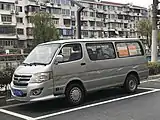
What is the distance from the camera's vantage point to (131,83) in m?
10.1

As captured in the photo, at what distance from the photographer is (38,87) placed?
25.2 ft

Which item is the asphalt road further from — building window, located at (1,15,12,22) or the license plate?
building window, located at (1,15,12,22)

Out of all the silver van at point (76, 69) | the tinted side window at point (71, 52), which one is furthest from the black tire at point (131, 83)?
the tinted side window at point (71, 52)

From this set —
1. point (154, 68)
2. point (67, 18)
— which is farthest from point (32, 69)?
point (67, 18)

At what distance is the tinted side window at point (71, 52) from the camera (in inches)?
329

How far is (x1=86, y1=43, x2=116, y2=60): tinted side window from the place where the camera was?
892 cm

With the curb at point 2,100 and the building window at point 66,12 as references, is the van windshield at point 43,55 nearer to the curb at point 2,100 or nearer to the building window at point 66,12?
the curb at point 2,100

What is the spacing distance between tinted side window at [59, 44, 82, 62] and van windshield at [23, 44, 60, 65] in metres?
0.25

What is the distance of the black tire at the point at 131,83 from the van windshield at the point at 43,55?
2.98 m

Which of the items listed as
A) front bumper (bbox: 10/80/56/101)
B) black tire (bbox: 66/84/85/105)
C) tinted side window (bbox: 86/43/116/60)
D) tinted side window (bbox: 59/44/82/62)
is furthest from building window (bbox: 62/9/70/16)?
front bumper (bbox: 10/80/56/101)

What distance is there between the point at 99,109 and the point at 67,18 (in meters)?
62.5

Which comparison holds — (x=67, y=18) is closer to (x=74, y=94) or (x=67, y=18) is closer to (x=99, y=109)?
(x=74, y=94)

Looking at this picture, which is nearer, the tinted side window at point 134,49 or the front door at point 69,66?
the front door at point 69,66

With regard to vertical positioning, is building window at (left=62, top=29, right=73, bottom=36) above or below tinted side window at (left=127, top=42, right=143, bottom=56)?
above
